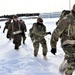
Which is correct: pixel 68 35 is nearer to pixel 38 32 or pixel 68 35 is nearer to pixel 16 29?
pixel 38 32

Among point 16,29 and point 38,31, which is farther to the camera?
point 16,29

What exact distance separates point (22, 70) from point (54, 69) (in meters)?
0.89

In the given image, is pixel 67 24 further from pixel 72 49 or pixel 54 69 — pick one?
pixel 54 69

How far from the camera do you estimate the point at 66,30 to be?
19.2 feet

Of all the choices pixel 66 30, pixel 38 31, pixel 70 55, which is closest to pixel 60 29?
pixel 66 30

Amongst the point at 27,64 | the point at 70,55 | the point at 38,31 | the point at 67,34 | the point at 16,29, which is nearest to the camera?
the point at 67,34

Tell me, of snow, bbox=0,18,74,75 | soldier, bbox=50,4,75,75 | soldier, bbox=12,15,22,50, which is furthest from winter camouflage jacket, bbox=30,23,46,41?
soldier, bbox=50,4,75,75

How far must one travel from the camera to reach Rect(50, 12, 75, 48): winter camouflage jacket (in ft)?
18.8

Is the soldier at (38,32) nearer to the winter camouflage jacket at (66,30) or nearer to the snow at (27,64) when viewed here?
the snow at (27,64)

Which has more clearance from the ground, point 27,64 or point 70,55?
point 70,55

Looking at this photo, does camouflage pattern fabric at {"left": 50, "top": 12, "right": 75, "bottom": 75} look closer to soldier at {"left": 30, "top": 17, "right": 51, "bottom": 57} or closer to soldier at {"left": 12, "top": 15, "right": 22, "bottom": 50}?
soldier at {"left": 30, "top": 17, "right": 51, "bottom": 57}

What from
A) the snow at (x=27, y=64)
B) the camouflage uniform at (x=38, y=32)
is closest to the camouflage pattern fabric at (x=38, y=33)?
the camouflage uniform at (x=38, y=32)

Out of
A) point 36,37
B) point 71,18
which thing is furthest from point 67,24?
point 36,37

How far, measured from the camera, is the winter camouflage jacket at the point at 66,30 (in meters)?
5.72
